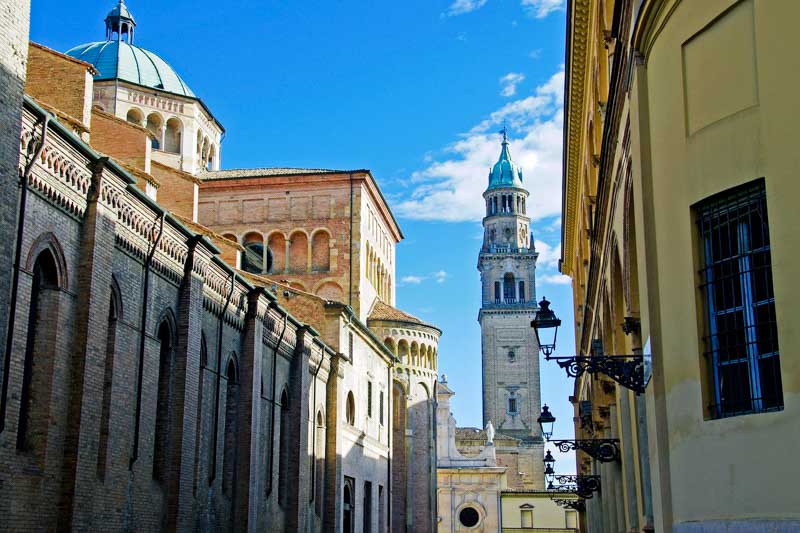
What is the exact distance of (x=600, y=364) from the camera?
1129cm

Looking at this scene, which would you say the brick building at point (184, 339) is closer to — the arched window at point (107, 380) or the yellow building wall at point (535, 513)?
the arched window at point (107, 380)

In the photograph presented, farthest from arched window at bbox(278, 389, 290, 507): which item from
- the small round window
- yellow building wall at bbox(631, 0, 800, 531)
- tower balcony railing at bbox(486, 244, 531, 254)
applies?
tower balcony railing at bbox(486, 244, 531, 254)

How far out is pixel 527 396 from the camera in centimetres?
9438

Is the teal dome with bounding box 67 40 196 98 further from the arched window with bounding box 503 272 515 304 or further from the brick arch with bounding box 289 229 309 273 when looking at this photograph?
the arched window with bounding box 503 272 515 304

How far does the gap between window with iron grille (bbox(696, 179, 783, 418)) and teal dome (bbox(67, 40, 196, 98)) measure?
38908 mm

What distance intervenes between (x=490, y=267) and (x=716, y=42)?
297 feet

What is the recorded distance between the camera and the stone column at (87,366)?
49.0 ft

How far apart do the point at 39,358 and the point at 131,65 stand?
32745 mm

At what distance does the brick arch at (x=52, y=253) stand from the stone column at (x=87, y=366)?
0.41 m

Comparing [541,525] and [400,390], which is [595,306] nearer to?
[400,390]

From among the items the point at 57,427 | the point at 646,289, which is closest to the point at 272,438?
the point at 57,427

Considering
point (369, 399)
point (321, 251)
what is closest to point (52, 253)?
point (369, 399)

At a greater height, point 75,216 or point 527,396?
point 527,396

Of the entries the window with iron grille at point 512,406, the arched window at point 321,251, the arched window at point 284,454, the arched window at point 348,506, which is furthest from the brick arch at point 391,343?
the window with iron grille at point 512,406
